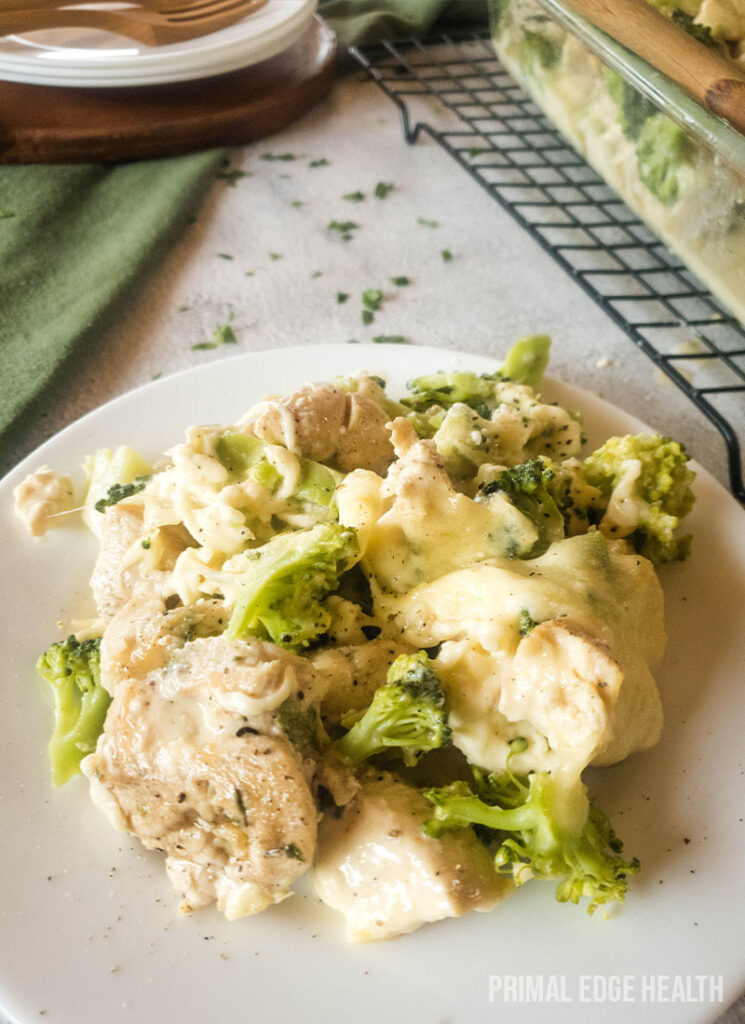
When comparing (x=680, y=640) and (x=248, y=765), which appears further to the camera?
(x=680, y=640)

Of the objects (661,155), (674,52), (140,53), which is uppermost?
(674,52)

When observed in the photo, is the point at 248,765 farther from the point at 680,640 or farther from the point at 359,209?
the point at 359,209

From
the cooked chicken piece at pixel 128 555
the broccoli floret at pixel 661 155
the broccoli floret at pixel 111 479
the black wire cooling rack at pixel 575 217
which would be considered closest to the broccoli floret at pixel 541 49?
the black wire cooling rack at pixel 575 217

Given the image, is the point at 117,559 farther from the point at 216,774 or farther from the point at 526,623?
the point at 526,623

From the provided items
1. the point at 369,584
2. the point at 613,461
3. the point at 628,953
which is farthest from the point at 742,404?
the point at 628,953

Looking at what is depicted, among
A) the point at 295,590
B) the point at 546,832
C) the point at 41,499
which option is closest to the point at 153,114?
the point at 41,499

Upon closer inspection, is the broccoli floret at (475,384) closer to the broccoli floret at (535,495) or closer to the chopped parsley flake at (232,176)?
the broccoli floret at (535,495)
